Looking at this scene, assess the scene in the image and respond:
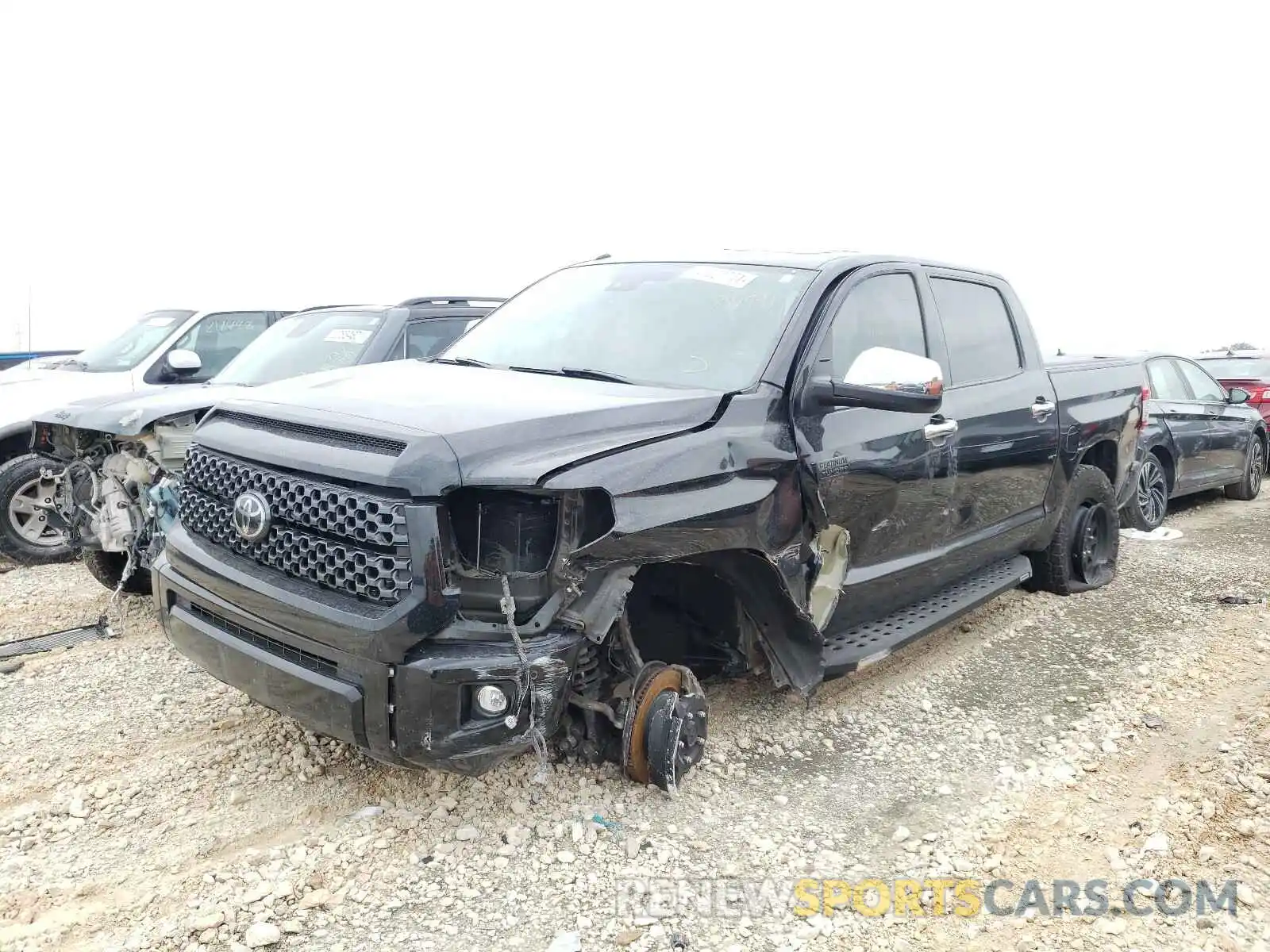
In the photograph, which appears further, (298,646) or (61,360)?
(61,360)

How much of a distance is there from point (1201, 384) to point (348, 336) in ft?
26.4

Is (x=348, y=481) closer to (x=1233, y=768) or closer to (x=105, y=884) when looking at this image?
(x=105, y=884)

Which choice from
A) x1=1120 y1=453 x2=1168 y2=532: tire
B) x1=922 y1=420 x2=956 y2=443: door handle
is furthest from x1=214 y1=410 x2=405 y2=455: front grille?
x1=1120 y1=453 x2=1168 y2=532: tire

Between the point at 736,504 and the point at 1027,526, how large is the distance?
2757 millimetres

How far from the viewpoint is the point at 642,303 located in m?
4.12

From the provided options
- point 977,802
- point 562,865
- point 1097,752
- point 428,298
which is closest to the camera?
point 562,865

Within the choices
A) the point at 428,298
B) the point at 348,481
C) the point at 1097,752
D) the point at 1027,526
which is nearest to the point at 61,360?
the point at 428,298

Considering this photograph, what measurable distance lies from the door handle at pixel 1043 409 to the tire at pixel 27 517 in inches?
230

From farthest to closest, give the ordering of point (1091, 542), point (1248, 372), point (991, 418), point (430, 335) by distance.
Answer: point (1248, 372)
point (430, 335)
point (1091, 542)
point (991, 418)

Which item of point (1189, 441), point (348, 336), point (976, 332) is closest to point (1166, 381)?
point (1189, 441)

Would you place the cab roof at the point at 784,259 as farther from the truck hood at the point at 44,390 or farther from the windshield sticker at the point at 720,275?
the truck hood at the point at 44,390

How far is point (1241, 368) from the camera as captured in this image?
11.8 meters

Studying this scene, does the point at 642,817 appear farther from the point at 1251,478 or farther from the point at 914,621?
the point at 1251,478

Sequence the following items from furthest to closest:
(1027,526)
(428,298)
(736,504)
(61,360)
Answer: (61,360)
(428,298)
(1027,526)
(736,504)
